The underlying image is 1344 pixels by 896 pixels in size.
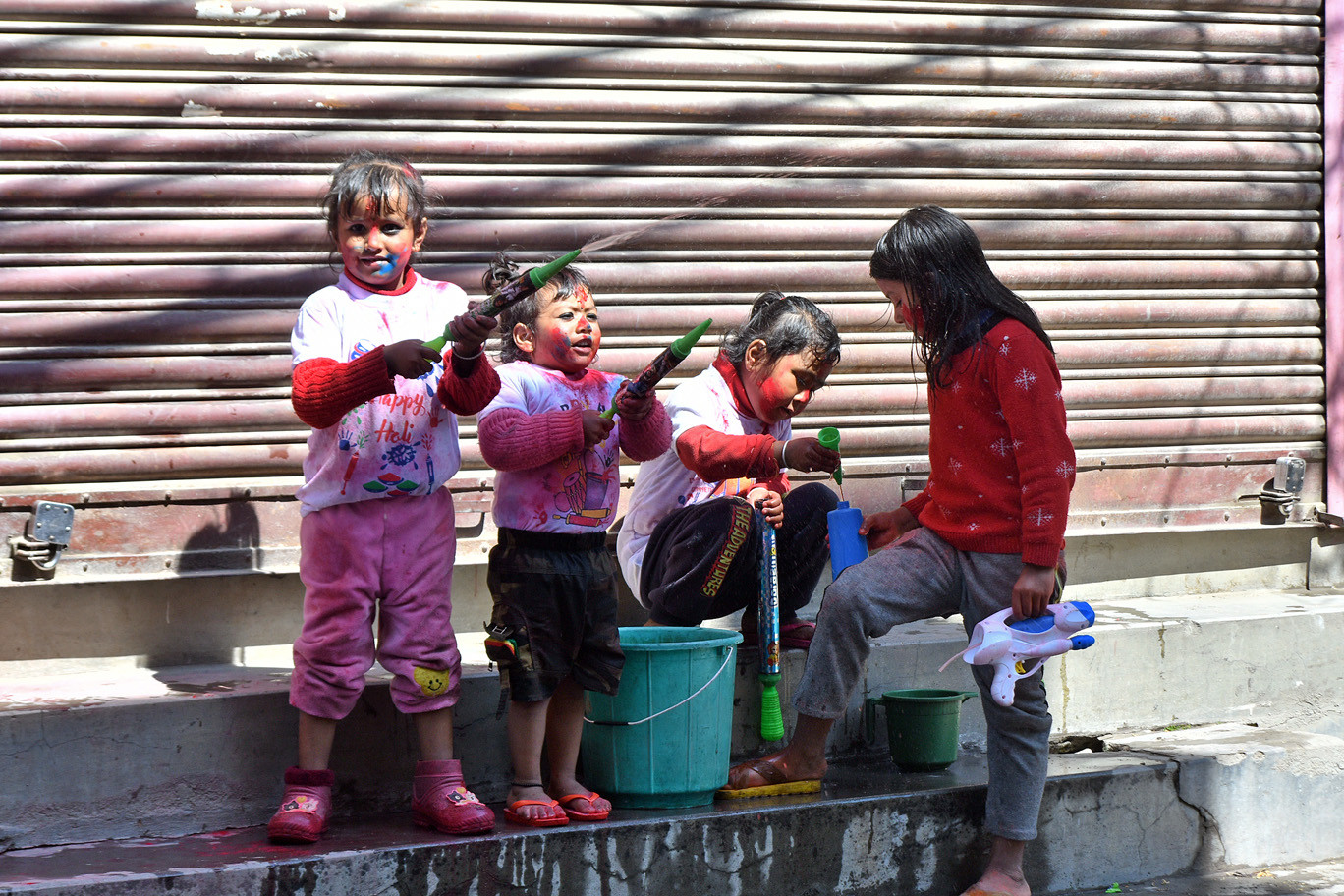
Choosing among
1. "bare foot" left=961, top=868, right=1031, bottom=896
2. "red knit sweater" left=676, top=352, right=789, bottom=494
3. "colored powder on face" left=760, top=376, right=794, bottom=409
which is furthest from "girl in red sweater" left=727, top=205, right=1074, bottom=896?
"colored powder on face" left=760, top=376, right=794, bottom=409

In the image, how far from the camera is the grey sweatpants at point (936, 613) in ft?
11.0

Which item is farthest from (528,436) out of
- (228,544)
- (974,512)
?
(228,544)

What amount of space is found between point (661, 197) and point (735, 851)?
247cm

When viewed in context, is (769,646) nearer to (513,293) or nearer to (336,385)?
(513,293)

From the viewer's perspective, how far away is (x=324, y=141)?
14.1ft

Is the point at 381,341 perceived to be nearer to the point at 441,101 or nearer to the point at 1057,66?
the point at 441,101

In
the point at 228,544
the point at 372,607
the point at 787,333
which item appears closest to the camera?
the point at 372,607

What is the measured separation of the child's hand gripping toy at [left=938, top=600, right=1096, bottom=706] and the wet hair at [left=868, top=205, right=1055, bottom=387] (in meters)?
0.68

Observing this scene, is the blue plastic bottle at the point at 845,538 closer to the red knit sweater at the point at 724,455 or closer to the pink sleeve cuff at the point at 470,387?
the red knit sweater at the point at 724,455

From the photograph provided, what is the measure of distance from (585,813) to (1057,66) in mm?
3748

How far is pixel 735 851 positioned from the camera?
3.34 metres

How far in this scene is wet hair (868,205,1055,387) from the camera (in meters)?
3.36

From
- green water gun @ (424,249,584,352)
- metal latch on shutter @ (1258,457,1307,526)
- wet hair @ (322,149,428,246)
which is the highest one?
wet hair @ (322,149,428,246)

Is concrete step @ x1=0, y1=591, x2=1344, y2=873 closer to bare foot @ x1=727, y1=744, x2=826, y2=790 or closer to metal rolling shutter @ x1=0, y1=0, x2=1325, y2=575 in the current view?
bare foot @ x1=727, y1=744, x2=826, y2=790
